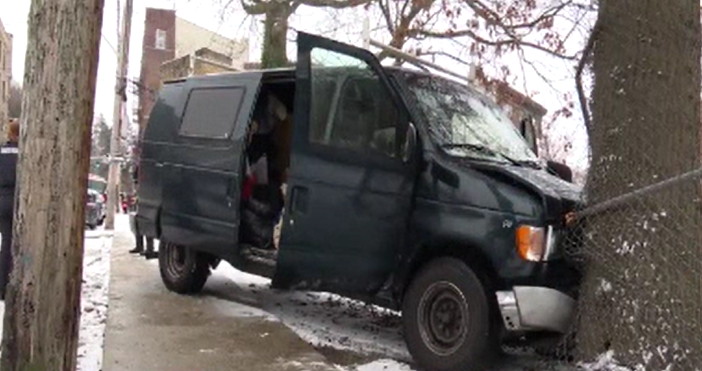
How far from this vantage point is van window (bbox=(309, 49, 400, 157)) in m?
5.84

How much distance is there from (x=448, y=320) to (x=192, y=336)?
83.8 inches

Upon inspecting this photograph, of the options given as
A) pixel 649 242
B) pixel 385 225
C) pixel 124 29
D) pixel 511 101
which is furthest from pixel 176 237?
pixel 124 29

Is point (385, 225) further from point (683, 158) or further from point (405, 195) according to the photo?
point (683, 158)

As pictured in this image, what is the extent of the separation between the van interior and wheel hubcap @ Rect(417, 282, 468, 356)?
1.86 meters

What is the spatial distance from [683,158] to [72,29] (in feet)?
11.9

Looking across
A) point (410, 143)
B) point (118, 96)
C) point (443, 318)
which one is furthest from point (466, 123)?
point (118, 96)

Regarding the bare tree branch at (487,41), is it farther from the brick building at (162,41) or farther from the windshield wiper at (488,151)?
the brick building at (162,41)

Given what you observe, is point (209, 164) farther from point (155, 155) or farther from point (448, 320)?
point (448, 320)

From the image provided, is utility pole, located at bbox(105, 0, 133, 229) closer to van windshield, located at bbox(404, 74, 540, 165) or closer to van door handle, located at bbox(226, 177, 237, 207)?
van door handle, located at bbox(226, 177, 237, 207)

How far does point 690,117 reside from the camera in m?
5.01

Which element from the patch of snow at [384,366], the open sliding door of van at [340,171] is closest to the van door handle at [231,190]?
the open sliding door of van at [340,171]

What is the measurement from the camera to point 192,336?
6285 millimetres

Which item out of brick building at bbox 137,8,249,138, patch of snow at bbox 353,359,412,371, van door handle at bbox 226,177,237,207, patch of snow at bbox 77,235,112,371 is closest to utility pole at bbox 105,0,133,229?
patch of snow at bbox 77,235,112,371

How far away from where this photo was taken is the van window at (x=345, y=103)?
19.2 feet
